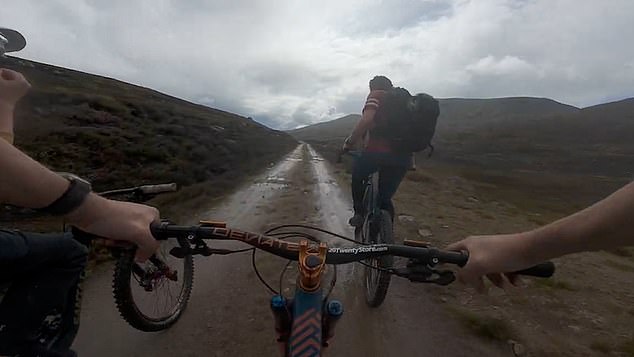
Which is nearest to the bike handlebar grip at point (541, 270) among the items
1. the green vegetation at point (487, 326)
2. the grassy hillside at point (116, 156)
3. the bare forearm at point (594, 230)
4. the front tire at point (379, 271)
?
the bare forearm at point (594, 230)

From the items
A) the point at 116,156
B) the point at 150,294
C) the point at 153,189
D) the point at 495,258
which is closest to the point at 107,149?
the point at 116,156

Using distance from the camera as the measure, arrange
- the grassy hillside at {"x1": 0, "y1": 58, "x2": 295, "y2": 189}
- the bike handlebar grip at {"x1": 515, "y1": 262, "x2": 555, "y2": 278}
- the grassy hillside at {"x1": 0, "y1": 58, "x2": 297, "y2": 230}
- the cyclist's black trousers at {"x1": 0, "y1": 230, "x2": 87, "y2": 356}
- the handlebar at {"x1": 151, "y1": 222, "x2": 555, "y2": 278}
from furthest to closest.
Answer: the grassy hillside at {"x1": 0, "y1": 58, "x2": 295, "y2": 189}, the grassy hillside at {"x1": 0, "y1": 58, "x2": 297, "y2": 230}, the cyclist's black trousers at {"x1": 0, "y1": 230, "x2": 87, "y2": 356}, the handlebar at {"x1": 151, "y1": 222, "x2": 555, "y2": 278}, the bike handlebar grip at {"x1": 515, "y1": 262, "x2": 555, "y2": 278}

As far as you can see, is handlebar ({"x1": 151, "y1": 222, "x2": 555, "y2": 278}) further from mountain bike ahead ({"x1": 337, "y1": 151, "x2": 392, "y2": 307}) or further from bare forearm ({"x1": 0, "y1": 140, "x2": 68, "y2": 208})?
mountain bike ahead ({"x1": 337, "y1": 151, "x2": 392, "y2": 307})

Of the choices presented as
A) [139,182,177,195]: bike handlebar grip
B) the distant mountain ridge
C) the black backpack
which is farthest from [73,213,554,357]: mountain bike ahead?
the distant mountain ridge

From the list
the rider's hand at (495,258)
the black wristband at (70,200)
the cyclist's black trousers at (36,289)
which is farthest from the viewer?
the cyclist's black trousers at (36,289)

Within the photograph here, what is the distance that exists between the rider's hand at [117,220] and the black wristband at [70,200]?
0.02m

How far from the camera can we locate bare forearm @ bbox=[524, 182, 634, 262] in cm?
93

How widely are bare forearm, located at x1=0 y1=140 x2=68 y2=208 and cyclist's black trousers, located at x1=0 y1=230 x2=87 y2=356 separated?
93 cm

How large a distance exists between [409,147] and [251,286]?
9.25ft

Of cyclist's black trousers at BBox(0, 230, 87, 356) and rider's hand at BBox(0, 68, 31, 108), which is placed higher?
rider's hand at BBox(0, 68, 31, 108)

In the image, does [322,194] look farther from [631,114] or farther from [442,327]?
[631,114]

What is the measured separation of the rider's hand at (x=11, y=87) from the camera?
1307mm

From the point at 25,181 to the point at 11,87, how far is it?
0.60 metres

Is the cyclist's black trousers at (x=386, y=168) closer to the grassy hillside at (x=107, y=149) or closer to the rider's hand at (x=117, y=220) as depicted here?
the rider's hand at (x=117, y=220)
